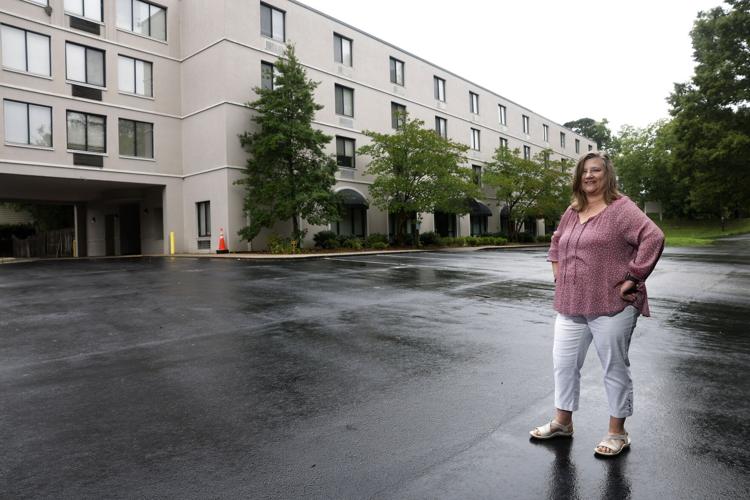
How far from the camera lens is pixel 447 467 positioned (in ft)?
9.18

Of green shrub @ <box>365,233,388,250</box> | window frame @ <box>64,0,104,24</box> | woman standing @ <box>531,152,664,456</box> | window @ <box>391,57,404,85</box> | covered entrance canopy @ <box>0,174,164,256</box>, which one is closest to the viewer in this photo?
woman standing @ <box>531,152,664,456</box>

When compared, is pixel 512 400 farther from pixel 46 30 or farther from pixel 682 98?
pixel 682 98

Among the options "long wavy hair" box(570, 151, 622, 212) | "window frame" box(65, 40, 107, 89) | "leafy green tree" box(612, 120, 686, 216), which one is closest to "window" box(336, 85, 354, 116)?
"window frame" box(65, 40, 107, 89)

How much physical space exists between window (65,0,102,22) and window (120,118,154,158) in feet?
15.8

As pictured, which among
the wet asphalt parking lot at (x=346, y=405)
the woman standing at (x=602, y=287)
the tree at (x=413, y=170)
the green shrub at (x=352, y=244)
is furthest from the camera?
the tree at (x=413, y=170)

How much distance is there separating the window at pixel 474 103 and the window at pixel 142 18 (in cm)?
2356

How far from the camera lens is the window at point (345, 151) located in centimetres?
2883

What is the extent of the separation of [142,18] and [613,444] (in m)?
28.8

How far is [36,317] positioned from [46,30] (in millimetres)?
20356

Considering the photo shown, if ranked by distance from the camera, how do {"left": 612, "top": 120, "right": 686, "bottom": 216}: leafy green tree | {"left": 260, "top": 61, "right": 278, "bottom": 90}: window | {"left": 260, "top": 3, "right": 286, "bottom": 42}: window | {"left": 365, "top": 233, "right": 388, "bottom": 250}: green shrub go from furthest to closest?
{"left": 612, "top": 120, "right": 686, "bottom": 216}: leafy green tree → {"left": 365, "top": 233, "right": 388, "bottom": 250}: green shrub → {"left": 260, "top": 3, "right": 286, "bottom": 42}: window → {"left": 260, "top": 61, "right": 278, "bottom": 90}: window

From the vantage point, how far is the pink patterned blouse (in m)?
2.89

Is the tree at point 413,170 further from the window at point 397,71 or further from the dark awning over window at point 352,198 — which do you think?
the window at point 397,71

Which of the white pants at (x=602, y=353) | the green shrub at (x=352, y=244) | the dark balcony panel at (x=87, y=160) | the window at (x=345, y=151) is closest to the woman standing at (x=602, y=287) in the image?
the white pants at (x=602, y=353)

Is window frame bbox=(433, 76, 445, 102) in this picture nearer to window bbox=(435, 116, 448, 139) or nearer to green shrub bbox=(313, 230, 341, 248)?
window bbox=(435, 116, 448, 139)
